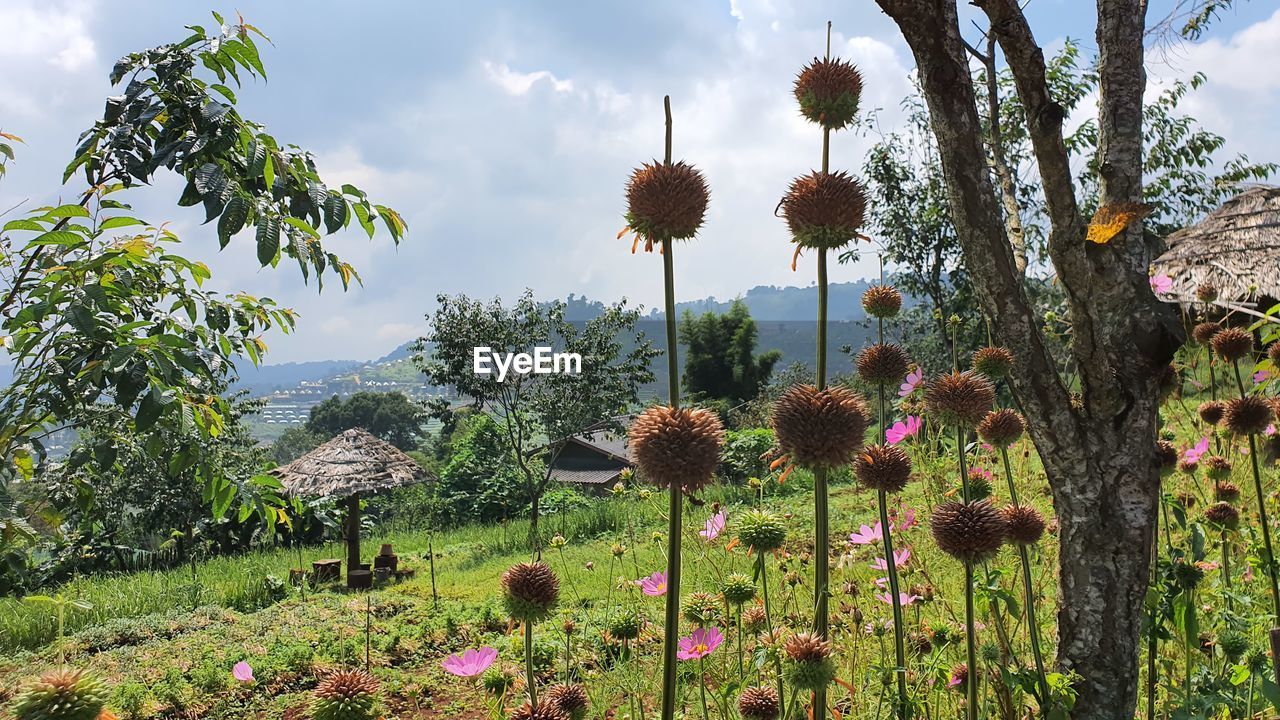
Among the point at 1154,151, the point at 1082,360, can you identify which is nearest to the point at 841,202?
the point at 1082,360

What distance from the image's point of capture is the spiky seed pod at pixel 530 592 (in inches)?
40.6

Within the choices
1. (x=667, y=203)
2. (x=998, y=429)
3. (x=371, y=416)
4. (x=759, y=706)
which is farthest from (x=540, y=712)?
(x=371, y=416)

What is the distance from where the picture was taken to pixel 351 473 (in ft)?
27.5

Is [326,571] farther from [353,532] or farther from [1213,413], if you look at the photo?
[1213,413]

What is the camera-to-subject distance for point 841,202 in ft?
2.93

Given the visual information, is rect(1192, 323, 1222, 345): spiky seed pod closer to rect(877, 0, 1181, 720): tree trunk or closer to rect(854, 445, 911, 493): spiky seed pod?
rect(877, 0, 1181, 720): tree trunk

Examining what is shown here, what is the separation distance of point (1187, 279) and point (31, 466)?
29.6 ft

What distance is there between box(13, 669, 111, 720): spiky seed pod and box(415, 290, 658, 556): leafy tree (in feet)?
37.1

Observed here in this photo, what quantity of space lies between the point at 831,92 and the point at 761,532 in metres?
0.67

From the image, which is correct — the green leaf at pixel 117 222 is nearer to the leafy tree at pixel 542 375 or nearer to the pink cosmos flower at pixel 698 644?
the pink cosmos flower at pixel 698 644

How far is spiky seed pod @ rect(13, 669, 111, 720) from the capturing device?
75cm

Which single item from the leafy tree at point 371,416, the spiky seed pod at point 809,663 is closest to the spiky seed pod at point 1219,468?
the spiky seed pod at point 809,663

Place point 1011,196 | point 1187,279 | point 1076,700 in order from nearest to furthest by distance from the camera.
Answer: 1. point 1076,700
2. point 1011,196
3. point 1187,279

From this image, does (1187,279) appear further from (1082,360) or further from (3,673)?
(3,673)
